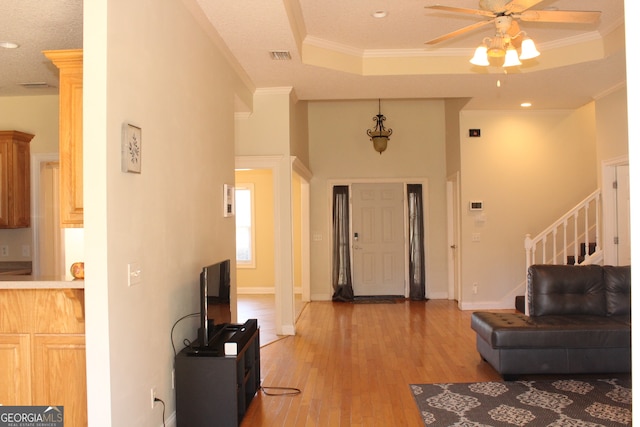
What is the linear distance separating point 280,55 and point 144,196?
2548mm

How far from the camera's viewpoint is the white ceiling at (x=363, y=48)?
369cm

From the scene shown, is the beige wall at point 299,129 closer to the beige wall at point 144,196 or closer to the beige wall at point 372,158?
the beige wall at point 372,158

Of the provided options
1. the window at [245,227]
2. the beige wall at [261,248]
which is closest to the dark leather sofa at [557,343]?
the beige wall at [261,248]

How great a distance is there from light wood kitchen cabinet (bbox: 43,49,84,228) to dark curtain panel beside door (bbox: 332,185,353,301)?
6.26 metres

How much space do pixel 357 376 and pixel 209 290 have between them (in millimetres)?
1804

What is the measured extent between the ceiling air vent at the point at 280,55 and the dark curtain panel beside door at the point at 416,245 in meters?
4.38

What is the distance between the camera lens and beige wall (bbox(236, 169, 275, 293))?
947 centimetres

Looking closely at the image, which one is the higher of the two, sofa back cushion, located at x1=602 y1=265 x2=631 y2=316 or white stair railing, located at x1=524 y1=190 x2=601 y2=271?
white stair railing, located at x1=524 y1=190 x2=601 y2=271

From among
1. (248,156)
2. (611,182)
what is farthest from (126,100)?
(611,182)

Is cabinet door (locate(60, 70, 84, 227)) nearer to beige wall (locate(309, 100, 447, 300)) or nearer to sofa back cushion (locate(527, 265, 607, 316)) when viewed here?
sofa back cushion (locate(527, 265, 607, 316))

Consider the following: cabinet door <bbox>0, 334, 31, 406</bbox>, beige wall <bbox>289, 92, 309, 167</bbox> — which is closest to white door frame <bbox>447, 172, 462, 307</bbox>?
beige wall <bbox>289, 92, 309, 167</bbox>

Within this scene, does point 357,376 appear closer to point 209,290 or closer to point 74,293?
point 209,290

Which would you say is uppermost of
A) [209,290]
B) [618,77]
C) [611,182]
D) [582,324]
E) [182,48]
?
[618,77]

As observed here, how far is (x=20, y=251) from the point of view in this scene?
18.1 ft
